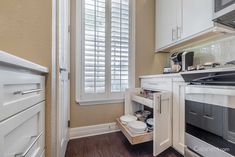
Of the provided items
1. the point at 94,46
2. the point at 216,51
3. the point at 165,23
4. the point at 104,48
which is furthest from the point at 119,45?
the point at 216,51

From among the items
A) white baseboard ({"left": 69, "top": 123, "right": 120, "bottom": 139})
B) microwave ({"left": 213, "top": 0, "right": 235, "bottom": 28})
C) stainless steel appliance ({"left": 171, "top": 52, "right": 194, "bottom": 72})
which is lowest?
white baseboard ({"left": 69, "top": 123, "right": 120, "bottom": 139})

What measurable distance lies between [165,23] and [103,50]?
3.22ft

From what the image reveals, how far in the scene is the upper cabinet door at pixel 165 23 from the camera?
1816 mm

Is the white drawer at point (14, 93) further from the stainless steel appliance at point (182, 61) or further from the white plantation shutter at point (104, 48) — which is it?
the stainless steel appliance at point (182, 61)

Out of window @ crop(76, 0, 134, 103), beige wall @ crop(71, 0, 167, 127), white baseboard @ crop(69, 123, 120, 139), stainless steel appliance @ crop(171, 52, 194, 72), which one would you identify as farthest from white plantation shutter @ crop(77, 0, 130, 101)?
stainless steel appliance @ crop(171, 52, 194, 72)

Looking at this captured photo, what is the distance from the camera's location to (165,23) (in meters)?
2.00

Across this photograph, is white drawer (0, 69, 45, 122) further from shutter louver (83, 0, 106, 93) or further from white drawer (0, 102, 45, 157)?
shutter louver (83, 0, 106, 93)

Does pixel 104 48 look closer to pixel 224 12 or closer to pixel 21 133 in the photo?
pixel 224 12

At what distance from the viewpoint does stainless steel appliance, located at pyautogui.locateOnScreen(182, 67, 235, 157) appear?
2.72ft

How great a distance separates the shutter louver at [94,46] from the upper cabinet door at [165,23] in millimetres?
850

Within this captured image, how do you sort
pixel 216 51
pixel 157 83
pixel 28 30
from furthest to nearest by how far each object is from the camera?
1. pixel 157 83
2. pixel 216 51
3. pixel 28 30

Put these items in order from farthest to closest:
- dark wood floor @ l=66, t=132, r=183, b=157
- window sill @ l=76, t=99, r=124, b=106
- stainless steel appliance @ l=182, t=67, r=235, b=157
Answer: window sill @ l=76, t=99, r=124, b=106 → dark wood floor @ l=66, t=132, r=183, b=157 → stainless steel appliance @ l=182, t=67, r=235, b=157

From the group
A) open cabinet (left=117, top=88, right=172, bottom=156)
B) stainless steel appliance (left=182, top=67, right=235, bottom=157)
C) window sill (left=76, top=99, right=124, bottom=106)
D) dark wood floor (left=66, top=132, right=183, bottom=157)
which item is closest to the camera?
Answer: stainless steel appliance (left=182, top=67, right=235, bottom=157)

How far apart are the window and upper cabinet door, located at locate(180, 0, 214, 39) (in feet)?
2.62
